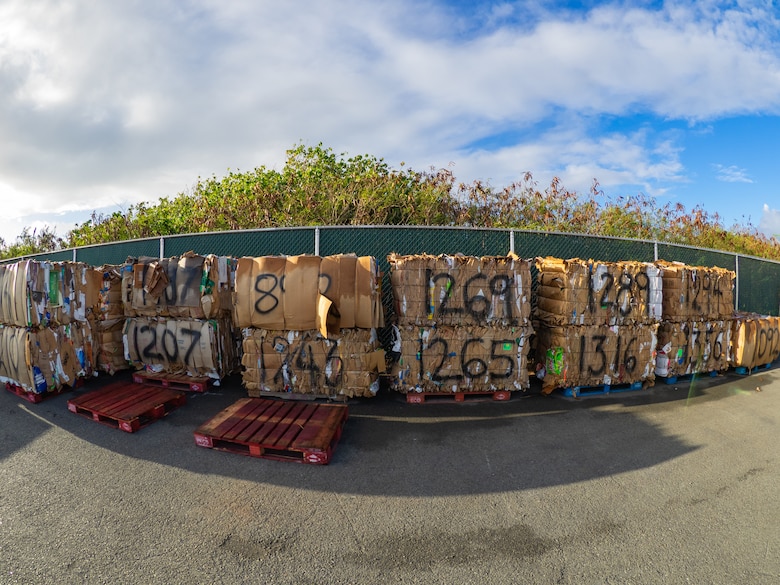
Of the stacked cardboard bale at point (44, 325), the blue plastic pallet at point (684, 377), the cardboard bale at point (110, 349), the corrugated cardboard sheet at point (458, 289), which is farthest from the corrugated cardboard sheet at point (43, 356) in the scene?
the blue plastic pallet at point (684, 377)

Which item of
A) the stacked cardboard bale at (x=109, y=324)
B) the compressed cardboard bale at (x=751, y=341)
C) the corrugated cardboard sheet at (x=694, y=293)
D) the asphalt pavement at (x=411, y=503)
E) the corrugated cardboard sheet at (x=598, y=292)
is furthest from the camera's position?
the compressed cardboard bale at (x=751, y=341)

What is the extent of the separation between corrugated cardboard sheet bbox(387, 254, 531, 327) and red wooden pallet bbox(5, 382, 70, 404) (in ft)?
18.5

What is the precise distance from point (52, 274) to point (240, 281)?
124 inches

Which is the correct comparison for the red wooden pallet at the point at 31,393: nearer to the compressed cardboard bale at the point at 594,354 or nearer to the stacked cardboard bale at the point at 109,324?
the stacked cardboard bale at the point at 109,324

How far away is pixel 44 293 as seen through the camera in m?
5.73

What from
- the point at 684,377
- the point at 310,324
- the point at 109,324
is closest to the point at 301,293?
the point at 310,324

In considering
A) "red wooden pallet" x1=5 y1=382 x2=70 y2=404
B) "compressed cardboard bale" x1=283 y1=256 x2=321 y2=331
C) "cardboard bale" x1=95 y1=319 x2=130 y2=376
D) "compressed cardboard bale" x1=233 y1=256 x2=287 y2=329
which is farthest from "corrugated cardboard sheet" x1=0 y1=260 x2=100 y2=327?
"compressed cardboard bale" x1=283 y1=256 x2=321 y2=331

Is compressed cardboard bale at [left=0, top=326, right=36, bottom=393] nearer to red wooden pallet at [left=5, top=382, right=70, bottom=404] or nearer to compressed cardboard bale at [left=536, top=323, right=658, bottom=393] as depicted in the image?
red wooden pallet at [left=5, top=382, right=70, bottom=404]

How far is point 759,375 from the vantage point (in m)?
7.29

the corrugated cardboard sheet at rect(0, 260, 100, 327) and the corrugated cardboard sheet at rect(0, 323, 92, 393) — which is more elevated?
the corrugated cardboard sheet at rect(0, 260, 100, 327)

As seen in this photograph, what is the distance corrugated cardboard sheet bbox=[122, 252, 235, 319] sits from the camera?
5945 millimetres

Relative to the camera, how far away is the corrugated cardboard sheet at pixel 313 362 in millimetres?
5352

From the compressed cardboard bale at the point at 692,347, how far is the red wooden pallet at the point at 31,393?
10.0 meters

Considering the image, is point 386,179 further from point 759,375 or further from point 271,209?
point 759,375
